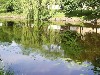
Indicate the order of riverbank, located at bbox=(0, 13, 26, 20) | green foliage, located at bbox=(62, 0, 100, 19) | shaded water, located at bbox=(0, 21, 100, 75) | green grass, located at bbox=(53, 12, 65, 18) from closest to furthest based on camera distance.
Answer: shaded water, located at bbox=(0, 21, 100, 75)
green foliage, located at bbox=(62, 0, 100, 19)
green grass, located at bbox=(53, 12, 65, 18)
riverbank, located at bbox=(0, 13, 26, 20)

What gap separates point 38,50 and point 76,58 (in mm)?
6013

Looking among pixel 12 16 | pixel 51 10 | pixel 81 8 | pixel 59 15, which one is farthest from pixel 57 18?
pixel 12 16

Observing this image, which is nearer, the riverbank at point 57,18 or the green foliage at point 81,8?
the green foliage at point 81,8

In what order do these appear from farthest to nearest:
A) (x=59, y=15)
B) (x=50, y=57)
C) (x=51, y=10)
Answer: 1. (x=59, y=15)
2. (x=51, y=10)
3. (x=50, y=57)

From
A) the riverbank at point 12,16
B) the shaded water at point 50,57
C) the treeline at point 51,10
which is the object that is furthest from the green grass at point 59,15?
the shaded water at point 50,57

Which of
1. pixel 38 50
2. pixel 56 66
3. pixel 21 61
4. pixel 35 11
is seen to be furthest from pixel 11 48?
pixel 35 11

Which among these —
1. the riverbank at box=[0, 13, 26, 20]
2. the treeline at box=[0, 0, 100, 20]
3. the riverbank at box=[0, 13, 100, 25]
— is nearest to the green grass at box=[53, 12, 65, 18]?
the treeline at box=[0, 0, 100, 20]

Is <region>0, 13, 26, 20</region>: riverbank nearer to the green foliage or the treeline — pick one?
the treeline

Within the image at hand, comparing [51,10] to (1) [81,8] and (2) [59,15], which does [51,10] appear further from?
(1) [81,8]

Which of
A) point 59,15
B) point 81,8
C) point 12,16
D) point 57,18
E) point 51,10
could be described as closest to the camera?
point 57,18

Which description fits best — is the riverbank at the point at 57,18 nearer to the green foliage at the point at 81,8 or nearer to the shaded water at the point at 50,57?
the green foliage at the point at 81,8

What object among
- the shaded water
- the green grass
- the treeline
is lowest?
the shaded water

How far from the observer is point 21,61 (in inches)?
980

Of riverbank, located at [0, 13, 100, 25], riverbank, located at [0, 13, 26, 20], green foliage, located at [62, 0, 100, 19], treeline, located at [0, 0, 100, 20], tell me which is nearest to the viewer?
green foliage, located at [62, 0, 100, 19]
